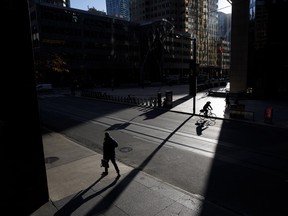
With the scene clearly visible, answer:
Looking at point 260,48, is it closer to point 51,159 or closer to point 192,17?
point 51,159

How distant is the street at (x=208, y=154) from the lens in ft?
23.7

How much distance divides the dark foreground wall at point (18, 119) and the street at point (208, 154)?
165 inches

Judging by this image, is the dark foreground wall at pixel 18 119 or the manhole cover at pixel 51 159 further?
the manhole cover at pixel 51 159

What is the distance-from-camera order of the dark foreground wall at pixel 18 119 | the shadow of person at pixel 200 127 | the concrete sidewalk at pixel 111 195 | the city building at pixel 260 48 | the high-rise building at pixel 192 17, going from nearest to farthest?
1. the dark foreground wall at pixel 18 119
2. the concrete sidewalk at pixel 111 195
3. the shadow of person at pixel 200 127
4. the city building at pixel 260 48
5. the high-rise building at pixel 192 17

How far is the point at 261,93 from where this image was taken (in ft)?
102

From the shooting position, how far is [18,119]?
603 centimetres

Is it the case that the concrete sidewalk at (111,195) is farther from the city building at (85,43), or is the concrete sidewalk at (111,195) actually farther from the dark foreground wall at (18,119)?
the city building at (85,43)

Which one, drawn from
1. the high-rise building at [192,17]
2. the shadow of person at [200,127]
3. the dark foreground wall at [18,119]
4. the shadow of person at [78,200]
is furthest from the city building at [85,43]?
the dark foreground wall at [18,119]

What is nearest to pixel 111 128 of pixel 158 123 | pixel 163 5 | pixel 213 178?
pixel 158 123

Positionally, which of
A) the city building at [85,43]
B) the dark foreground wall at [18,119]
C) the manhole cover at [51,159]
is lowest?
the manhole cover at [51,159]

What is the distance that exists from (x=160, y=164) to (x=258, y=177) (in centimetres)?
366

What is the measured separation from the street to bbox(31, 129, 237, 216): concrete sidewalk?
0.64 meters

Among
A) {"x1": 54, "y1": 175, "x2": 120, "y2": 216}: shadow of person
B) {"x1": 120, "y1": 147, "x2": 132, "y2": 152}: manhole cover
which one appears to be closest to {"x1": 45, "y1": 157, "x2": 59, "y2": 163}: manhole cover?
{"x1": 120, "y1": 147, "x2": 132, "y2": 152}: manhole cover

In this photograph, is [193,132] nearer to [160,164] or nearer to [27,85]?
[160,164]
